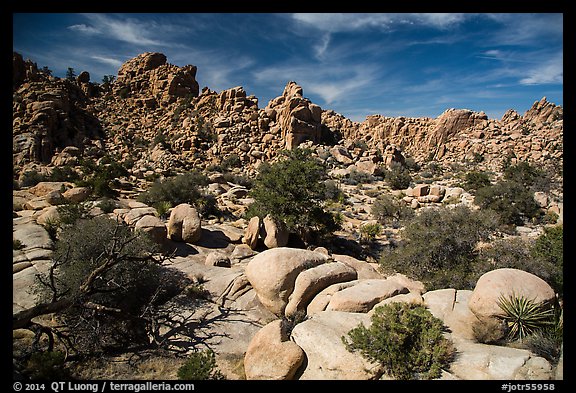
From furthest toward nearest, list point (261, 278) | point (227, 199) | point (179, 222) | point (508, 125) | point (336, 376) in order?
point (508, 125) < point (227, 199) < point (179, 222) < point (261, 278) < point (336, 376)

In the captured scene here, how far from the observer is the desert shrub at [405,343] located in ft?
14.3

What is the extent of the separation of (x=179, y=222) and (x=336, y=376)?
8.33 metres

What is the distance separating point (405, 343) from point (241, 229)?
975 centimetres

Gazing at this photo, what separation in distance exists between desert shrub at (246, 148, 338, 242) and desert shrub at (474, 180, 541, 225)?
34.2ft

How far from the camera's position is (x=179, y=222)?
35.3ft

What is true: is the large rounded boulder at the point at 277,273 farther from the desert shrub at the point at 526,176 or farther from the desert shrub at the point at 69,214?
the desert shrub at the point at 526,176

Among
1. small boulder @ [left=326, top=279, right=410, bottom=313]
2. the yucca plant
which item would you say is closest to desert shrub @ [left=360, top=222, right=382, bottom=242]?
small boulder @ [left=326, top=279, right=410, bottom=313]

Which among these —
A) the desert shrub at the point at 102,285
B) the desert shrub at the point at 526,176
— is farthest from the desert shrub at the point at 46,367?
the desert shrub at the point at 526,176

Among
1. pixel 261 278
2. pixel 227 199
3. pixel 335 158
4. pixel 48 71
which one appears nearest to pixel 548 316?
pixel 261 278

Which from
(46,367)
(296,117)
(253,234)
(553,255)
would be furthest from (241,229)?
(296,117)

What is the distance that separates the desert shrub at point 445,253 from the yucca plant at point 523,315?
2653 millimetres
